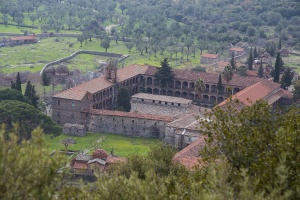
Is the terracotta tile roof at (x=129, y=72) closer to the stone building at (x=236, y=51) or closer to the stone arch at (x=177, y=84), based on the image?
the stone arch at (x=177, y=84)

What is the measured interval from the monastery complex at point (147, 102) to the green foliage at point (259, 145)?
28962 mm

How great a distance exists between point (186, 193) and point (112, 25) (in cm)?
11408

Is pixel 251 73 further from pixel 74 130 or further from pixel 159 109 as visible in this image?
pixel 74 130

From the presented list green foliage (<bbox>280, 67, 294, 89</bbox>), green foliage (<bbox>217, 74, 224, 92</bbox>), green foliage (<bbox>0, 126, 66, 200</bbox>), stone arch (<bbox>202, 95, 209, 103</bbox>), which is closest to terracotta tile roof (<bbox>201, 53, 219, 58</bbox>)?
green foliage (<bbox>280, 67, 294, 89</bbox>)

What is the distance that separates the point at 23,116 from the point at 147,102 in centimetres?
1743

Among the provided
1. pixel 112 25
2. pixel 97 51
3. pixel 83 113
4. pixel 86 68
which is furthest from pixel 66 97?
pixel 112 25

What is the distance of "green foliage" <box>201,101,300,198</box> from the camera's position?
811 inches

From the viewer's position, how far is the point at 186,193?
2166 centimetres

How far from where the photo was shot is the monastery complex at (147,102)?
6009 cm

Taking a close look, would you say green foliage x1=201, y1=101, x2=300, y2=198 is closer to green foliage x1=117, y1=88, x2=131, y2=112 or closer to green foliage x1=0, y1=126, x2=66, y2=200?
green foliage x1=0, y1=126, x2=66, y2=200

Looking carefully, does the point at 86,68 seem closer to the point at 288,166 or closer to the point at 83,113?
the point at 83,113

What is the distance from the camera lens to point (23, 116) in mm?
54312

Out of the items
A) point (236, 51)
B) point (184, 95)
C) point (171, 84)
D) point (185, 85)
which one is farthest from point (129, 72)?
point (236, 51)

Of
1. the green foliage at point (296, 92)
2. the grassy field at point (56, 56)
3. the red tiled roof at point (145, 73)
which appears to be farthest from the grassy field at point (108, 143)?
the grassy field at point (56, 56)
